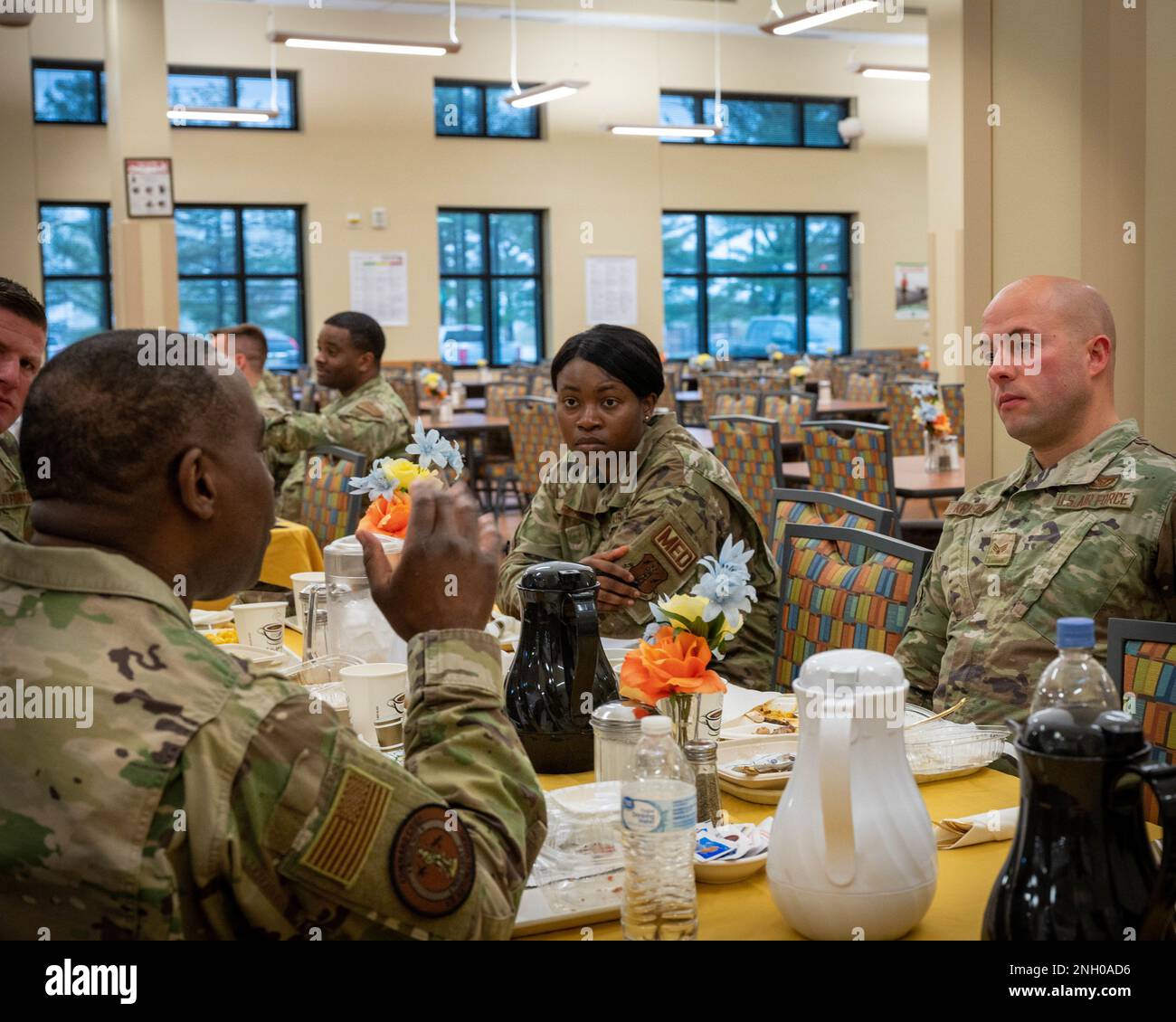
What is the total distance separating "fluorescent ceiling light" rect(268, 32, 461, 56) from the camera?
1016cm

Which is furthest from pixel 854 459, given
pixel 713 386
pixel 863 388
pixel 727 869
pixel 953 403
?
pixel 713 386

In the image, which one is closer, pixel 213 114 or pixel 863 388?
pixel 863 388

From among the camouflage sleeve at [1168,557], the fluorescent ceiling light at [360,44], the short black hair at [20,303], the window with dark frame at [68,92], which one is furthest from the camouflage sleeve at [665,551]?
the window with dark frame at [68,92]

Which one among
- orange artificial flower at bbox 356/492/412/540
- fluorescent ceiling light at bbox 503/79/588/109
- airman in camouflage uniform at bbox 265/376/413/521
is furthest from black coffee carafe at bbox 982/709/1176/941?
fluorescent ceiling light at bbox 503/79/588/109

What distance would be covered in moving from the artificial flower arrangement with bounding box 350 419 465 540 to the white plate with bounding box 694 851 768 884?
3.45 ft

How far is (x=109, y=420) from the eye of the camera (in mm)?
1153

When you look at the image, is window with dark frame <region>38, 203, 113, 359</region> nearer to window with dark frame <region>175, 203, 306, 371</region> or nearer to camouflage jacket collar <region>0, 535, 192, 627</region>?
window with dark frame <region>175, 203, 306, 371</region>

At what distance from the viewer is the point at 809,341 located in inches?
630

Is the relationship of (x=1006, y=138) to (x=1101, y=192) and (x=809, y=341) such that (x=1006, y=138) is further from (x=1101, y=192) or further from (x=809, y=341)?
(x=809, y=341)

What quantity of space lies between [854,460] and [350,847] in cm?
417

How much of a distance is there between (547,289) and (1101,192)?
11.3 metres

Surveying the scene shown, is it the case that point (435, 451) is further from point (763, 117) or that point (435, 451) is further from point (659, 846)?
point (763, 117)

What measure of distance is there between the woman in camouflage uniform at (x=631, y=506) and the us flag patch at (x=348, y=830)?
154 centimetres

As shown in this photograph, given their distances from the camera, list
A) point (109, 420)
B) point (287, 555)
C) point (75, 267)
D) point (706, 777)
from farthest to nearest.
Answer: point (75, 267), point (287, 555), point (706, 777), point (109, 420)
